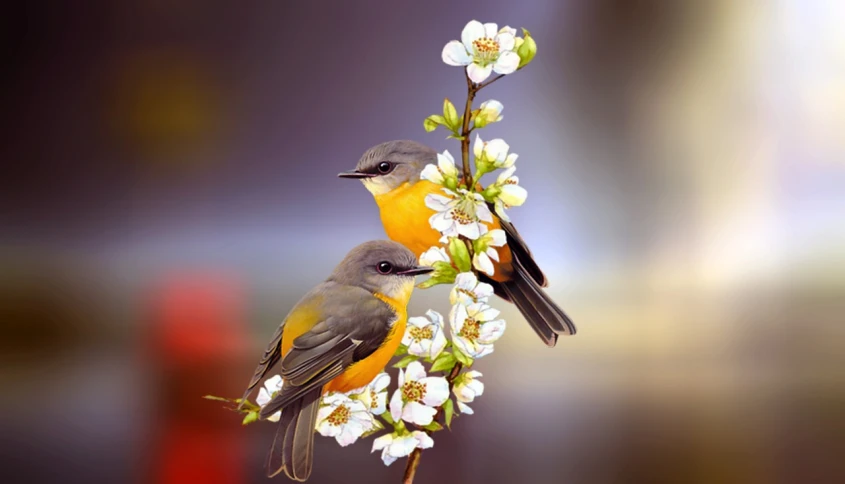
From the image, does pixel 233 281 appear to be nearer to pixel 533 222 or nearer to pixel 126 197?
pixel 126 197

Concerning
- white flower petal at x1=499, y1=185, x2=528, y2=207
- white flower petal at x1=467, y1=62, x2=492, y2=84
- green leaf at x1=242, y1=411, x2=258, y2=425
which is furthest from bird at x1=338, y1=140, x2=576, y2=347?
green leaf at x1=242, y1=411, x2=258, y2=425

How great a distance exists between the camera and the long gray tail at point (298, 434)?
1.23 meters

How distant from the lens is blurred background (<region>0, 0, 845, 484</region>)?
1438 millimetres

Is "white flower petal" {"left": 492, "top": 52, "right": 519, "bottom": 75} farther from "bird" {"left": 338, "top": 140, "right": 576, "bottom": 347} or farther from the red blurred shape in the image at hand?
the red blurred shape

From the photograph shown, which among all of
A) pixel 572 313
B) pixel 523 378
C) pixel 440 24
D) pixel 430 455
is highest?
pixel 440 24

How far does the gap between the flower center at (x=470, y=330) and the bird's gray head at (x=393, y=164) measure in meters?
0.33

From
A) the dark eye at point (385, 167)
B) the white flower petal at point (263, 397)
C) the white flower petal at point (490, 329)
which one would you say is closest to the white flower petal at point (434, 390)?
the white flower petal at point (490, 329)

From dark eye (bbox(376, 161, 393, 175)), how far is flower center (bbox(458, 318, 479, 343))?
380 millimetres

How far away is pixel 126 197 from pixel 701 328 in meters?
1.30

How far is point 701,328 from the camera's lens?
1.52 metres

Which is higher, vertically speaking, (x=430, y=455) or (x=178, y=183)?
(x=178, y=183)

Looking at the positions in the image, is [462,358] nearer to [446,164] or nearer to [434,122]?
[446,164]

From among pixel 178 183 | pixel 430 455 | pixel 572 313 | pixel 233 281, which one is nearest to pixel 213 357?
pixel 233 281

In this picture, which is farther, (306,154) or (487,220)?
(306,154)
